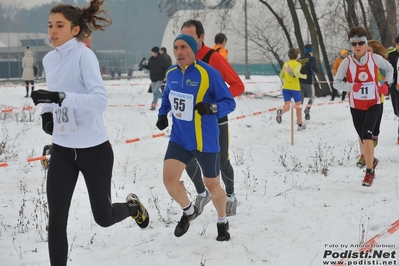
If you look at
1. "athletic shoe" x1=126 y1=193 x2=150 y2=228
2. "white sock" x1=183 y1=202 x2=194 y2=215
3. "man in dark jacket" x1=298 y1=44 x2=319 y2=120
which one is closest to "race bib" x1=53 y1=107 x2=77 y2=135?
"athletic shoe" x1=126 y1=193 x2=150 y2=228

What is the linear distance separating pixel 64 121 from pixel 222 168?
232cm

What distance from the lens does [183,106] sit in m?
4.99

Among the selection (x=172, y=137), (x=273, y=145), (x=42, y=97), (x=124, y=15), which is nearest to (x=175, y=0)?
(x=273, y=145)

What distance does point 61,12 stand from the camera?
4020 mm

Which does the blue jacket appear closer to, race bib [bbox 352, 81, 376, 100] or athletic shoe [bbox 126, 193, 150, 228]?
athletic shoe [bbox 126, 193, 150, 228]

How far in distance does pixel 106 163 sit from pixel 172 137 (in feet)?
3.75

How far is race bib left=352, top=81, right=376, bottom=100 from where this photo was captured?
7.34m

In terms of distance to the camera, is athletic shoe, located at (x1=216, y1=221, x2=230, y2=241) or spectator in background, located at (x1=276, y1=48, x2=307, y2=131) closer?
athletic shoe, located at (x1=216, y1=221, x2=230, y2=241)

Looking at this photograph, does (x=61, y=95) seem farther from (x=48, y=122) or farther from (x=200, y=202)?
(x=200, y=202)

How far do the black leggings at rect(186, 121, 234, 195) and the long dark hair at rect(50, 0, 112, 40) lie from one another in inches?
72.5

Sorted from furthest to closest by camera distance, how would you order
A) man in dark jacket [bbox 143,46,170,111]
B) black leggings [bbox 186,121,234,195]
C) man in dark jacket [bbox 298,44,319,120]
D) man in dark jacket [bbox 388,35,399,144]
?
man in dark jacket [bbox 143,46,170,111], man in dark jacket [bbox 298,44,319,120], man in dark jacket [bbox 388,35,399,144], black leggings [bbox 186,121,234,195]

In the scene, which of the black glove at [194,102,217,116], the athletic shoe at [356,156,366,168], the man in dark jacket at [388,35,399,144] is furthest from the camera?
the man in dark jacket at [388,35,399,144]

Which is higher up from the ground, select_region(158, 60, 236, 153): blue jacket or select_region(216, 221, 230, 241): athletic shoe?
select_region(158, 60, 236, 153): blue jacket

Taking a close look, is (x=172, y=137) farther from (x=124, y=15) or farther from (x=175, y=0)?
(x=124, y=15)
